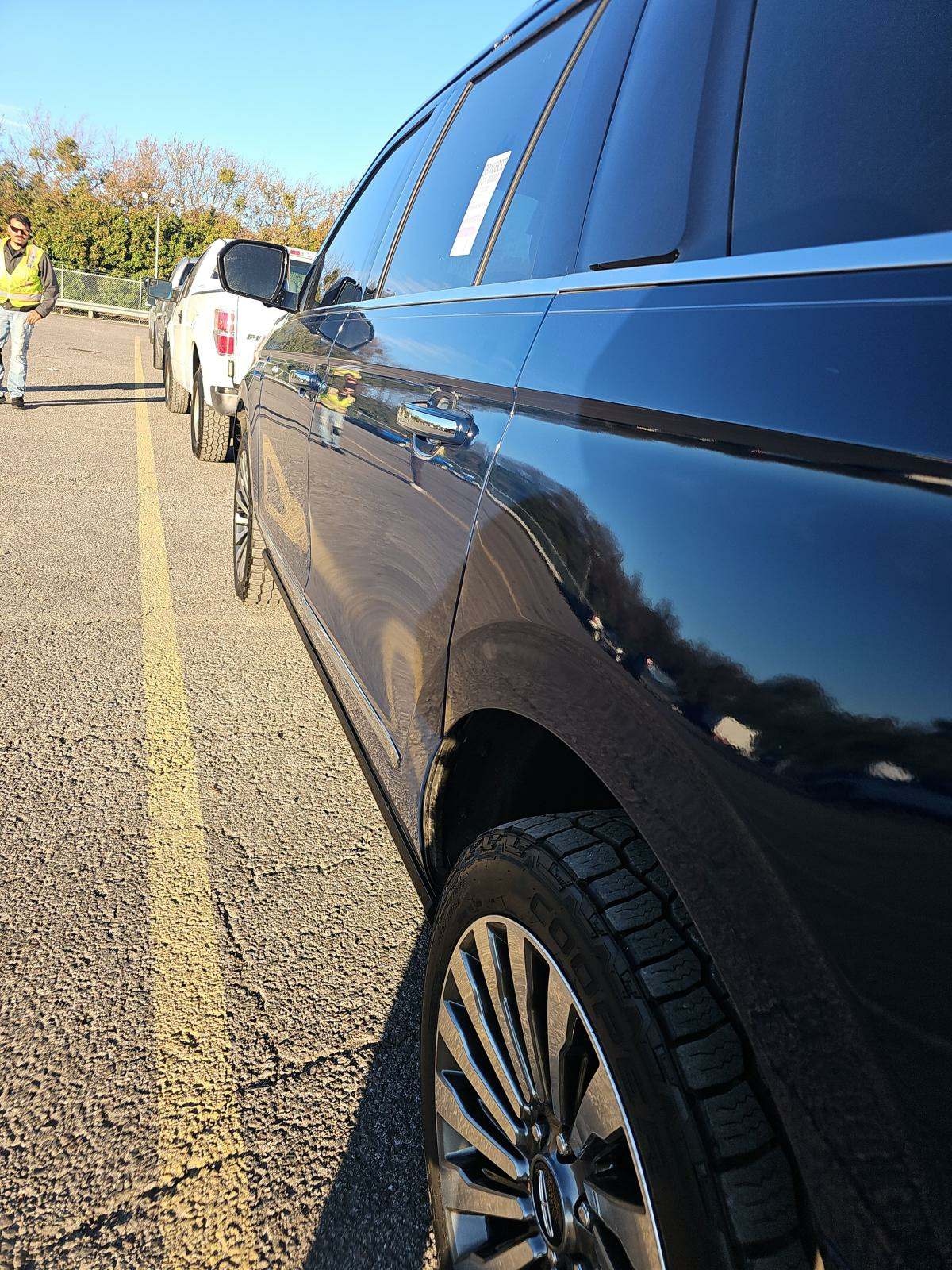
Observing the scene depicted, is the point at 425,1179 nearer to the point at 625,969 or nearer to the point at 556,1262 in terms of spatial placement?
the point at 556,1262

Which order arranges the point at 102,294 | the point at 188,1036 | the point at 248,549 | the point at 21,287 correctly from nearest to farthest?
the point at 188,1036 → the point at 248,549 → the point at 21,287 → the point at 102,294

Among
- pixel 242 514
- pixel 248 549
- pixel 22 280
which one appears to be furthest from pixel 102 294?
pixel 248 549

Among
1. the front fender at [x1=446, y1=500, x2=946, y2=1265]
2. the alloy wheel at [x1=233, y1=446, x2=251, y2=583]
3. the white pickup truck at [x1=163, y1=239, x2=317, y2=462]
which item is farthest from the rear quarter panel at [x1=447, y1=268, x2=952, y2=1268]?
the white pickup truck at [x1=163, y1=239, x2=317, y2=462]

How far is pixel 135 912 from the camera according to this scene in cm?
242

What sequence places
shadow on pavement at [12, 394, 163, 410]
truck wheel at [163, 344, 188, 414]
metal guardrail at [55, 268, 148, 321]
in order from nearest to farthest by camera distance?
shadow on pavement at [12, 394, 163, 410] → truck wheel at [163, 344, 188, 414] → metal guardrail at [55, 268, 148, 321]

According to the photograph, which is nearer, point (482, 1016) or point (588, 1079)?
point (588, 1079)

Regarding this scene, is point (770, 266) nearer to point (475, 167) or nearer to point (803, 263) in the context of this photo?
point (803, 263)

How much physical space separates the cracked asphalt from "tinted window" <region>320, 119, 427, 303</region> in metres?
1.65

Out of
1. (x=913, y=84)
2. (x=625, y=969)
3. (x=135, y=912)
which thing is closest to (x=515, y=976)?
(x=625, y=969)

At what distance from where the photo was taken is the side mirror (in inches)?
148

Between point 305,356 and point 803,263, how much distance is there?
2471 mm

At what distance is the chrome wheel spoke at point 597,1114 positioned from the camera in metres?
1.04

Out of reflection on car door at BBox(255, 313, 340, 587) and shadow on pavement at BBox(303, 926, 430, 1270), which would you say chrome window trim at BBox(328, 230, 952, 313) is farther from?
shadow on pavement at BBox(303, 926, 430, 1270)

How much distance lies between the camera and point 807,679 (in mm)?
784
